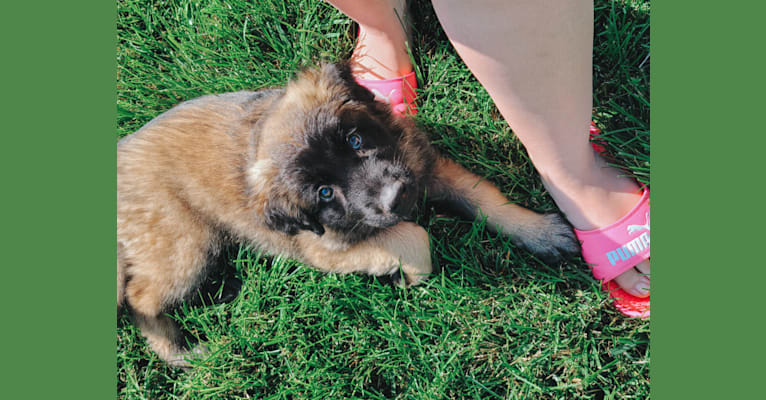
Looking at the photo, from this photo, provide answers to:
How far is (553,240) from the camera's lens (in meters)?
2.35

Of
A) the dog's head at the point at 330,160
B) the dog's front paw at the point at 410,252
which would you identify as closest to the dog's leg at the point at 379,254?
the dog's front paw at the point at 410,252

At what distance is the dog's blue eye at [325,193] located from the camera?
2004mm

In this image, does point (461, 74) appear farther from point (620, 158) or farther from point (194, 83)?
point (194, 83)

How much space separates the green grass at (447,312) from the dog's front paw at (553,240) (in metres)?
0.06

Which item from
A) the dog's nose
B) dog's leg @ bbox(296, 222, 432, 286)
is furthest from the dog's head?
dog's leg @ bbox(296, 222, 432, 286)

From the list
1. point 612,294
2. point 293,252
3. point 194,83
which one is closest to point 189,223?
point 293,252

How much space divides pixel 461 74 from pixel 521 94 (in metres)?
1.02

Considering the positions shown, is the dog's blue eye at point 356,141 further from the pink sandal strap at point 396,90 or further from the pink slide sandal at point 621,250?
the pink slide sandal at point 621,250

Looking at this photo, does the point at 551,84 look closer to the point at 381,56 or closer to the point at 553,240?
the point at 553,240

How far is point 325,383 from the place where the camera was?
2.42 meters

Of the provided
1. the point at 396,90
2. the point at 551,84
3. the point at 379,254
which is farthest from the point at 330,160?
the point at 396,90

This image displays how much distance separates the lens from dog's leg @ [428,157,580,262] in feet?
7.72

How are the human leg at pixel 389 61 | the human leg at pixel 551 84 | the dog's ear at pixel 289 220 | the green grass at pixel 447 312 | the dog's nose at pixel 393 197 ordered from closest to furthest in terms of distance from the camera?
1. the human leg at pixel 551 84
2. the dog's nose at pixel 393 197
3. the dog's ear at pixel 289 220
4. the green grass at pixel 447 312
5. the human leg at pixel 389 61

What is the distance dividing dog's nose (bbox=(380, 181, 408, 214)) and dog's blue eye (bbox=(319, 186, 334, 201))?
0.67 ft
